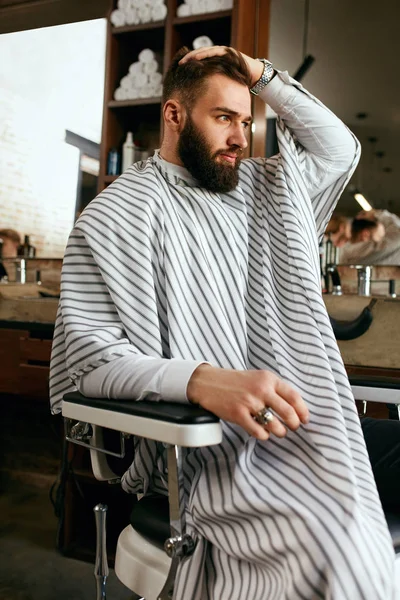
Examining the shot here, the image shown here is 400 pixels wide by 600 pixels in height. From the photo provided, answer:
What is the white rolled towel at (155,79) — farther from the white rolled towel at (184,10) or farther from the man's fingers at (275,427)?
the man's fingers at (275,427)

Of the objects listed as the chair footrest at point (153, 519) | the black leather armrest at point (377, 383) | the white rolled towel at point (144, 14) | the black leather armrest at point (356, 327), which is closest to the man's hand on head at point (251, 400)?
the chair footrest at point (153, 519)

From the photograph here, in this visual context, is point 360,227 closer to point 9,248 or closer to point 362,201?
point 362,201

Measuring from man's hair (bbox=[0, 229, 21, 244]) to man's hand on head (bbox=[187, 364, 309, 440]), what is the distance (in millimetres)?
2843

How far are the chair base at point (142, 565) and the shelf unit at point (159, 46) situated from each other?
2.08m

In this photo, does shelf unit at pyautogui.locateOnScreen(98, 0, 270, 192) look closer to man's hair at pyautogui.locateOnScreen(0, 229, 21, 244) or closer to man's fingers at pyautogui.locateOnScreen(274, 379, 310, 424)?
man's hair at pyautogui.locateOnScreen(0, 229, 21, 244)

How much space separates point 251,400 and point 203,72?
32.1 inches

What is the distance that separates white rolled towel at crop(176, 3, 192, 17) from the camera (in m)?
2.71

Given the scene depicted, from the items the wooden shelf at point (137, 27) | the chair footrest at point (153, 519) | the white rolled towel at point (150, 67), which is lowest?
the chair footrest at point (153, 519)

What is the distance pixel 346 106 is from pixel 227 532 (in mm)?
2200

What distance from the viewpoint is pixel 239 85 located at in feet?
4.21

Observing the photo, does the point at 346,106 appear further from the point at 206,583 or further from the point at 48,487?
the point at 48,487

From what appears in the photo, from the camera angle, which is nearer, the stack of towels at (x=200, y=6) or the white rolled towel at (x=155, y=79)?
the stack of towels at (x=200, y=6)

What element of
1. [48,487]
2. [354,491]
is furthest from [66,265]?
[48,487]

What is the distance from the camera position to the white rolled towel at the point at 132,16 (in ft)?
9.39
